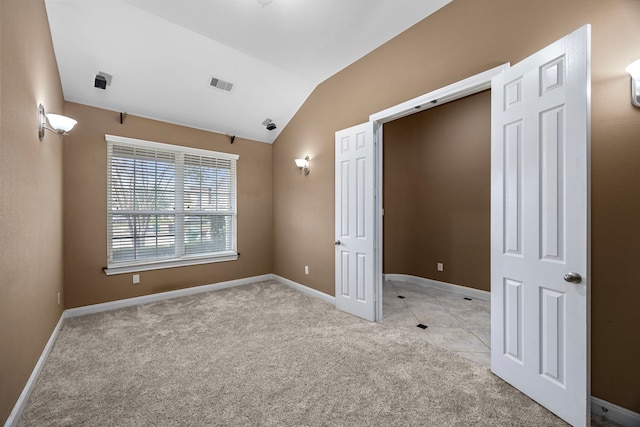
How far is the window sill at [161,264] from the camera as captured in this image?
3576mm

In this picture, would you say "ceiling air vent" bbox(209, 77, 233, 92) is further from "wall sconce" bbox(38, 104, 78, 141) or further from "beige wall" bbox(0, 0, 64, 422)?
"wall sconce" bbox(38, 104, 78, 141)

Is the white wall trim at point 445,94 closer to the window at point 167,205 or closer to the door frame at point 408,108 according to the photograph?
the door frame at point 408,108

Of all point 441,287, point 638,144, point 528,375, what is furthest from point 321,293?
point 638,144

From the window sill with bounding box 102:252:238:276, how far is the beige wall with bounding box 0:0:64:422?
894 mm

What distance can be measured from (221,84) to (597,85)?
385 centimetres

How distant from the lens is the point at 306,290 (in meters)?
4.23

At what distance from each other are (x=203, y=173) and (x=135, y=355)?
2.78m

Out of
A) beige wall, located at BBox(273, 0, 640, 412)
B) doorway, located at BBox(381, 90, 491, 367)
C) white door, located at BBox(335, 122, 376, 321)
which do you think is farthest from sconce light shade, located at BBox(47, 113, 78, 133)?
doorway, located at BBox(381, 90, 491, 367)

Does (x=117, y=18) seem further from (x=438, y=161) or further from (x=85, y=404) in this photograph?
(x=438, y=161)

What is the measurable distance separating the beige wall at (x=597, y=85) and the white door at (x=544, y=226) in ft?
0.93

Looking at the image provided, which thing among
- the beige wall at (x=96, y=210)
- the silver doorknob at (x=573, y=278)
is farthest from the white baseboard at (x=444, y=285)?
the beige wall at (x=96, y=210)

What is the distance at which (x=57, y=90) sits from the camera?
2.91 metres

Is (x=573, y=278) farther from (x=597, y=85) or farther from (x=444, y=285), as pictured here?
(x=444, y=285)

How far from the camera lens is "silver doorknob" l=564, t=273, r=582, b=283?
1.53 m
